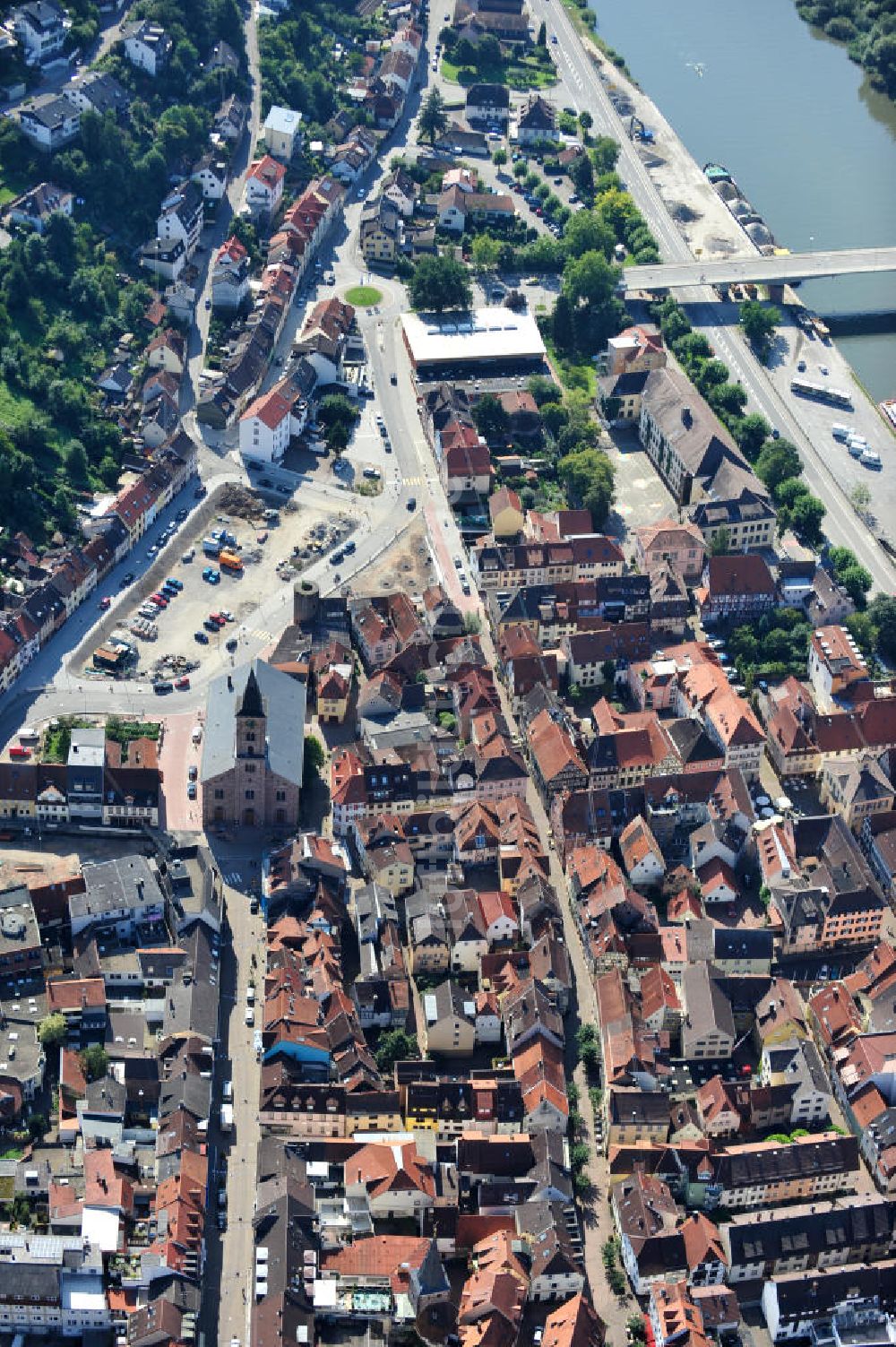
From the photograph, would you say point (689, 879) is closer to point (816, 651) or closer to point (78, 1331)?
point (816, 651)

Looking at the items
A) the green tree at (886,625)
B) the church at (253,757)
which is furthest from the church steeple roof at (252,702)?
the green tree at (886,625)

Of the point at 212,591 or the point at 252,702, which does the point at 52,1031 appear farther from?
the point at 212,591

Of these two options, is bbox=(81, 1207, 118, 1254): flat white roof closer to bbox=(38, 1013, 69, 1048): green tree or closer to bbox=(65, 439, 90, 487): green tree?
bbox=(38, 1013, 69, 1048): green tree

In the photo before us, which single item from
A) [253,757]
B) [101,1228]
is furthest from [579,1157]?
[253,757]

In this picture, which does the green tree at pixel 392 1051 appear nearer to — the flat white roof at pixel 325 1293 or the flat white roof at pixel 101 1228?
the flat white roof at pixel 325 1293

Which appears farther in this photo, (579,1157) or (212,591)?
(212,591)

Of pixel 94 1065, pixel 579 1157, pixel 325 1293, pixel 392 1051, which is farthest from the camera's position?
pixel 392 1051
